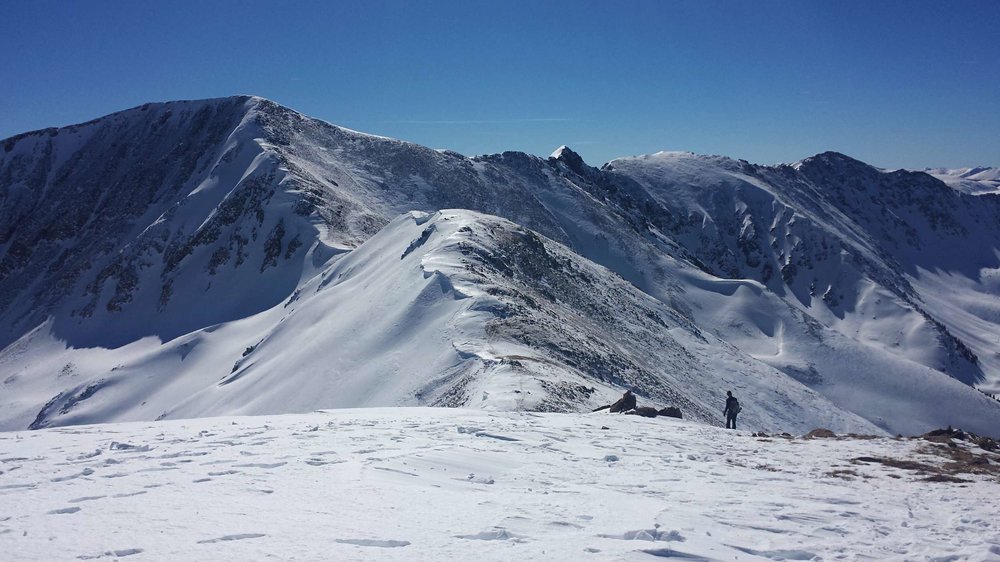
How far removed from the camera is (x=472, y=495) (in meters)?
8.64

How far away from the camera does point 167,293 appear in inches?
2554

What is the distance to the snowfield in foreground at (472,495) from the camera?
6.62m

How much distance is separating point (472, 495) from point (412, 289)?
24.4 metres

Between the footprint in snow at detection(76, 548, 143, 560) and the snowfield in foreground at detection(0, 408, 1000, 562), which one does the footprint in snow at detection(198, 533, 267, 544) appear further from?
the footprint in snow at detection(76, 548, 143, 560)

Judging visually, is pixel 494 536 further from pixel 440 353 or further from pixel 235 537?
pixel 440 353

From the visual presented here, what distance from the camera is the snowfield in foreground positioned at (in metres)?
6.62

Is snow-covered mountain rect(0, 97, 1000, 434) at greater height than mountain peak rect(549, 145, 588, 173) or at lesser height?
lesser

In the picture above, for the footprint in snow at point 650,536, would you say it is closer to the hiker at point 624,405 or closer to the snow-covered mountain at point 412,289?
the snow-covered mountain at point 412,289

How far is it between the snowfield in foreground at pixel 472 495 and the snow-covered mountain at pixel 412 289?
6.85 m

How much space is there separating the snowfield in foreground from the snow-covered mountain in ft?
22.5

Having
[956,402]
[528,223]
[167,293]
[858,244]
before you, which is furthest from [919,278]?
[167,293]

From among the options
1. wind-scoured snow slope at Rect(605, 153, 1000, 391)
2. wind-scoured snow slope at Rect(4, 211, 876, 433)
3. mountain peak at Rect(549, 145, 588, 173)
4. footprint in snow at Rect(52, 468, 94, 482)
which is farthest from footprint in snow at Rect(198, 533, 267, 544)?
mountain peak at Rect(549, 145, 588, 173)

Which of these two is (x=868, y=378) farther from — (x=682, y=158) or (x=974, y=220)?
(x=974, y=220)

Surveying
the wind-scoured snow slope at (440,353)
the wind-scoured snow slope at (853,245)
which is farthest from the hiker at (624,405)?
the wind-scoured snow slope at (853,245)
